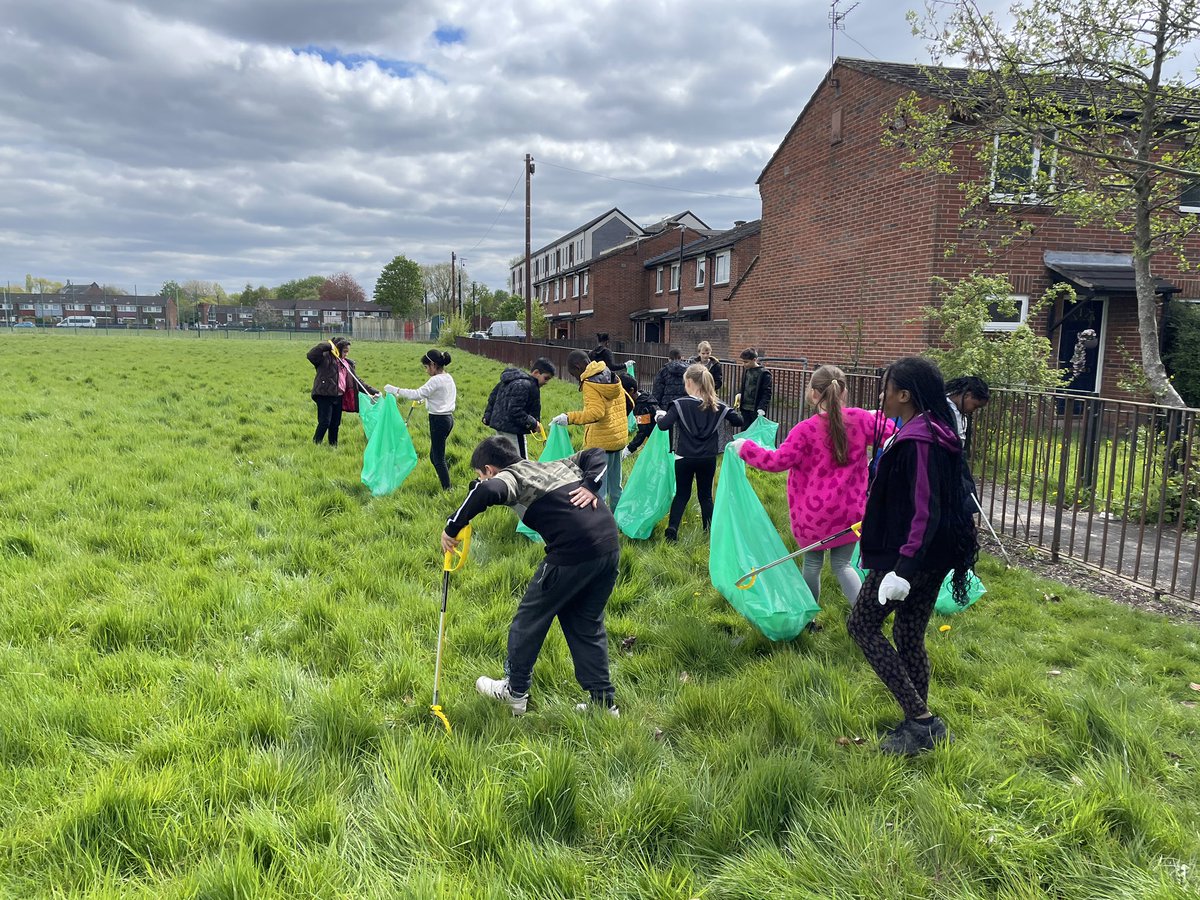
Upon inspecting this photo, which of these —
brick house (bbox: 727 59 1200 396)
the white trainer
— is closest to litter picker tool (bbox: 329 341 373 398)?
the white trainer

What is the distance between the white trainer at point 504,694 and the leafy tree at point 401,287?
90.0 metres

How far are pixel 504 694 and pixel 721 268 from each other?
27842mm

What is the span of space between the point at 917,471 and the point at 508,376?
15.1 ft

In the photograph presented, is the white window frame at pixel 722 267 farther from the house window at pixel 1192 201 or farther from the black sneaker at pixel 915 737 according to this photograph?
the black sneaker at pixel 915 737

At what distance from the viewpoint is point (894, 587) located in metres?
2.95

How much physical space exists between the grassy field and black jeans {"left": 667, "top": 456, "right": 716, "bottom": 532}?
2.06 ft

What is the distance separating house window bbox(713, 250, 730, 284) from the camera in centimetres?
2859

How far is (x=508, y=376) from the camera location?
6930mm

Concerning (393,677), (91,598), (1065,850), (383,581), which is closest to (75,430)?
(91,598)

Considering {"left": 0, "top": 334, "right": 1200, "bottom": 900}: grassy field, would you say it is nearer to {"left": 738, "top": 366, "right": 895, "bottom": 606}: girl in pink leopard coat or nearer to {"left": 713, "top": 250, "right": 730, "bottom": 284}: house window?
{"left": 738, "top": 366, "right": 895, "bottom": 606}: girl in pink leopard coat

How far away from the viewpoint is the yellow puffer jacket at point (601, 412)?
6.40 m

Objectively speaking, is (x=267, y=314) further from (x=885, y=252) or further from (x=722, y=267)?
(x=885, y=252)

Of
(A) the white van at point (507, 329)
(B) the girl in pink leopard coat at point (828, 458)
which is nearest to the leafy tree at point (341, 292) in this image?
(A) the white van at point (507, 329)

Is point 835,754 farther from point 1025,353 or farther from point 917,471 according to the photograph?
point 1025,353
